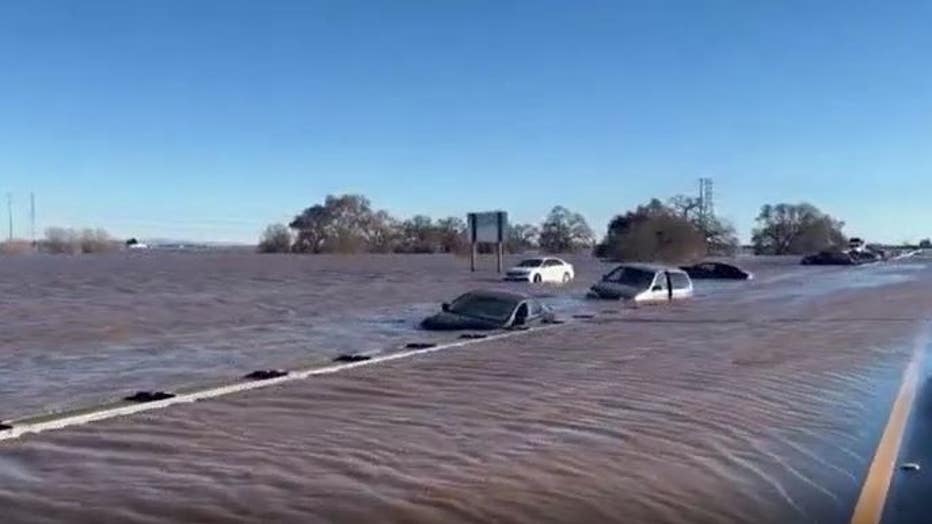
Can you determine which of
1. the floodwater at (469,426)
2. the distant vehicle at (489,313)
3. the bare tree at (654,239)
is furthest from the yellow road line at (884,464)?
the bare tree at (654,239)

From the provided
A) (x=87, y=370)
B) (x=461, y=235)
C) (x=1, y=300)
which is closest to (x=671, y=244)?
(x=461, y=235)

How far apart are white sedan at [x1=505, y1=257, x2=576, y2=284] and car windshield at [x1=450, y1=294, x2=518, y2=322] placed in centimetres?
3097

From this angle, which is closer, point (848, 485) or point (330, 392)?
Result: point (848, 485)

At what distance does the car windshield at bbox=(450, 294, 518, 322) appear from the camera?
90.3ft

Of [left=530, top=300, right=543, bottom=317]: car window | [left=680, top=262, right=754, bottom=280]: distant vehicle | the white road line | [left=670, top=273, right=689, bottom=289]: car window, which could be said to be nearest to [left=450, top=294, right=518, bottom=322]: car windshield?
[left=530, top=300, right=543, bottom=317]: car window

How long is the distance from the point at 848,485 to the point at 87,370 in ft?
42.9

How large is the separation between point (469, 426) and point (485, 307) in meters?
16.2

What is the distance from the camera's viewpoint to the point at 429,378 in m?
16.6

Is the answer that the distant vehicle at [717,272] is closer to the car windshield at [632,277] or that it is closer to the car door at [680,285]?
the car door at [680,285]

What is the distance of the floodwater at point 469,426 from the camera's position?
8.17 m

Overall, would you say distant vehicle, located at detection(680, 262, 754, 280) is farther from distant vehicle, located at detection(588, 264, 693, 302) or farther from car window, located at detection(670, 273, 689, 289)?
distant vehicle, located at detection(588, 264, 693, 302)

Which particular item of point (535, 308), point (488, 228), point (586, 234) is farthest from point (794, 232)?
point (535, 308)

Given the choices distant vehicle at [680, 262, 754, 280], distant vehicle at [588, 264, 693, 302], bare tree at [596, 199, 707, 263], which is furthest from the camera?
bare tree at [596, 199, 707, 263]

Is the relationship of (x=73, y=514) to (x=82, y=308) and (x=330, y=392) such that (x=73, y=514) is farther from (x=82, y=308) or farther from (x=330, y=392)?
(x=82, y=308)
